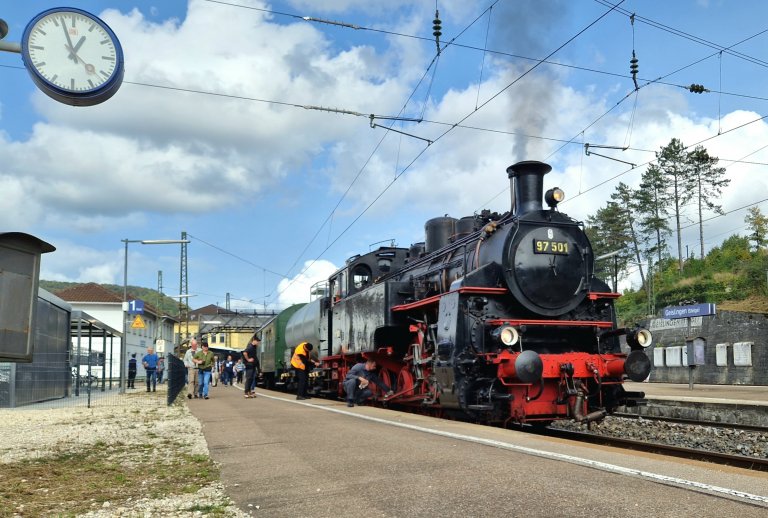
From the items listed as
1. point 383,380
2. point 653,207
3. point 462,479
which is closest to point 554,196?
point 383,380

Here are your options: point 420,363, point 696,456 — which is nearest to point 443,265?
point 420,363

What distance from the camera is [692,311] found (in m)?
24.6

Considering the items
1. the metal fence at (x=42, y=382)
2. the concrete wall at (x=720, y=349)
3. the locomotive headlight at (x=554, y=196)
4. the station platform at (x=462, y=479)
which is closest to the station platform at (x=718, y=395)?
the concrete wall at (x=720, y=349)

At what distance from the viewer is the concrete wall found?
979 inches

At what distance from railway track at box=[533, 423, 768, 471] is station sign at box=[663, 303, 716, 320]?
15861 millimetres

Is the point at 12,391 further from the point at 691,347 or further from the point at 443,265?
the point at 691,347

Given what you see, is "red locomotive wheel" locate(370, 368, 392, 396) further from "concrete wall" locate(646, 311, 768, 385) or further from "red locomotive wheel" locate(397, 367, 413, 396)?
"concrete wall" locate(646, 311, 768, 385)

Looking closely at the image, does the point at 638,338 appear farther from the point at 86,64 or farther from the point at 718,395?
the point at 718,395

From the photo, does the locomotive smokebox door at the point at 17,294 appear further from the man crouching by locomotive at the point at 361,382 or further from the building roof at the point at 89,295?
the building roof at the point at 89,295

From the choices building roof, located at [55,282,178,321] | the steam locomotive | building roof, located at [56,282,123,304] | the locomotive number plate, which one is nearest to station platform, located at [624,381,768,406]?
the steam locomotive

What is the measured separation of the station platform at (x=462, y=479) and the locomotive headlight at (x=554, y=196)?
15.0 ft

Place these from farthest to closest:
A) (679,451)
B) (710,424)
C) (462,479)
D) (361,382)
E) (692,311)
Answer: (692,311), (361,382), (710,424), (679,451), (462,479)

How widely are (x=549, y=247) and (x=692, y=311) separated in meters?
16.5

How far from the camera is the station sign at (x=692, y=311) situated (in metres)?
24.2
